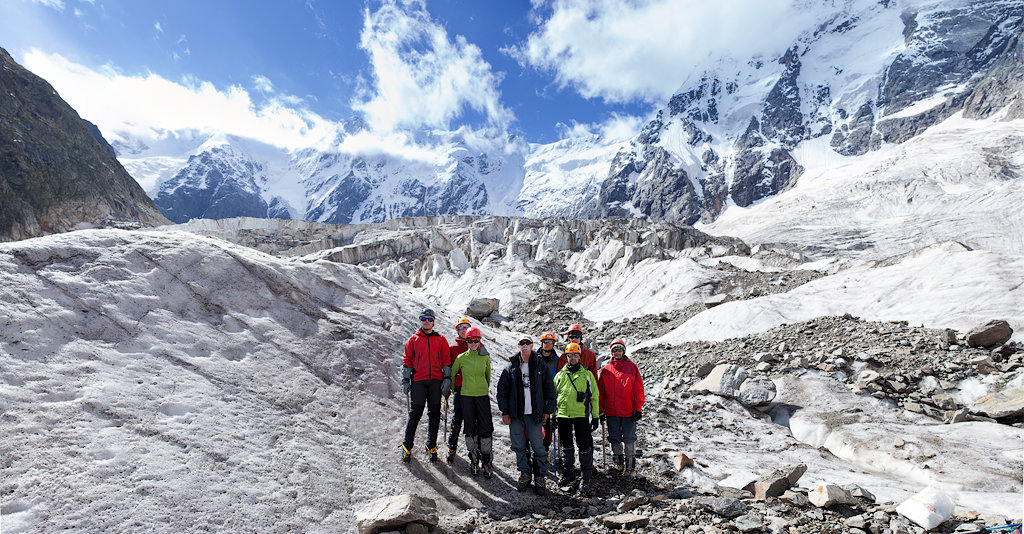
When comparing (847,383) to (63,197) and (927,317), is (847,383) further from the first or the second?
(63,197)

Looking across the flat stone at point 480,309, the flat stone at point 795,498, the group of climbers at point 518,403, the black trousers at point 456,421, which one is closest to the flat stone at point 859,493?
the flat stone at point 795,498

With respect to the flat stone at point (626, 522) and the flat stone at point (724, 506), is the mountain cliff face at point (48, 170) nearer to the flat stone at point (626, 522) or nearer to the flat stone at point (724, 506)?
the flat stone at point (626, 522)

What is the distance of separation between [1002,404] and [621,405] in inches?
313

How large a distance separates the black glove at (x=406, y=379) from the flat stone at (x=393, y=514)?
1.75 metres

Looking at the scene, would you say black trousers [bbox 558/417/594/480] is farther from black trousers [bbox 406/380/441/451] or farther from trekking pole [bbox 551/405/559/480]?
black trousers [bbox 406/380/441/451]

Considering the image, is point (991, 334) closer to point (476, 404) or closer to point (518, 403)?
point (518, 403)

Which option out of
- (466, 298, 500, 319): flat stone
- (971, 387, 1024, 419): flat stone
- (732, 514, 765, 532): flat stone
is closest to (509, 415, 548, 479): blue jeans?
(732, 514, 765, 532): flat stone

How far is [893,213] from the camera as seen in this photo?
108m

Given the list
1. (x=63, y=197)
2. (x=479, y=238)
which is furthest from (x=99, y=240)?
(x=63, y=197)

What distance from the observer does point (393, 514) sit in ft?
16.8

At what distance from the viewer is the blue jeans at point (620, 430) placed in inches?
296

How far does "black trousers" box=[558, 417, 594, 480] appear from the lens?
696 cm

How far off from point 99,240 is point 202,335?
2374mm

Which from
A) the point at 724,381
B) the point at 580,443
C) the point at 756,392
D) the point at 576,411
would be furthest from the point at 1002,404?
the point at 576,411
